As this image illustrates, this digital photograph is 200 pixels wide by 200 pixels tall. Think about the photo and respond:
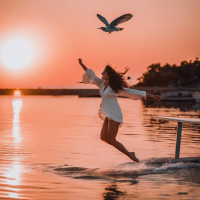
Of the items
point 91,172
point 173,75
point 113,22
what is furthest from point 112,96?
point 173,75

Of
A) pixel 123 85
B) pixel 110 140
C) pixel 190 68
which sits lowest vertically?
pixel 110 140

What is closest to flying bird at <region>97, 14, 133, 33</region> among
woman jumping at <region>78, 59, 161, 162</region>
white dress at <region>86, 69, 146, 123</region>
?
woman jumping at <region>78, 59, 161, 162</region>

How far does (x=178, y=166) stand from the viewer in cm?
971

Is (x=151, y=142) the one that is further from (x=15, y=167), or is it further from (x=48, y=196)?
(x=48, y=196)

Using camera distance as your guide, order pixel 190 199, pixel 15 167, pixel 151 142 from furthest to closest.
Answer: pixel 151 142, pixel 15 167, pixel 190 199

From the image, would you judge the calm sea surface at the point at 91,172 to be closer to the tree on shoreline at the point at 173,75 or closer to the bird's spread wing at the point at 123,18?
the bird's spread wing at the point at 123,18

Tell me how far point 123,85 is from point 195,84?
145 metres

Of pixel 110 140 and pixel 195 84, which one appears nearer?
pixel 110 140

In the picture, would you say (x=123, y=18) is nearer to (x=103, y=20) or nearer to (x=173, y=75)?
(x=103, y=20)

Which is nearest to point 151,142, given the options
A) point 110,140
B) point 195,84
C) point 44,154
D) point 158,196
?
point 44,154

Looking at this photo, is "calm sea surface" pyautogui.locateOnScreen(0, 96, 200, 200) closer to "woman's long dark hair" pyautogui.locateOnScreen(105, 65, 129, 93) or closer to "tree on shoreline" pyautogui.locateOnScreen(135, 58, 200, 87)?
"woman's long dark hair" pyautogui.locateOnScreen(105, 65, 129, 93)

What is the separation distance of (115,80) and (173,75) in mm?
152423

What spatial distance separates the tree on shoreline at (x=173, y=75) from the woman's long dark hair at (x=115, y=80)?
141 m

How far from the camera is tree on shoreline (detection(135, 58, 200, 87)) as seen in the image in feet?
503
